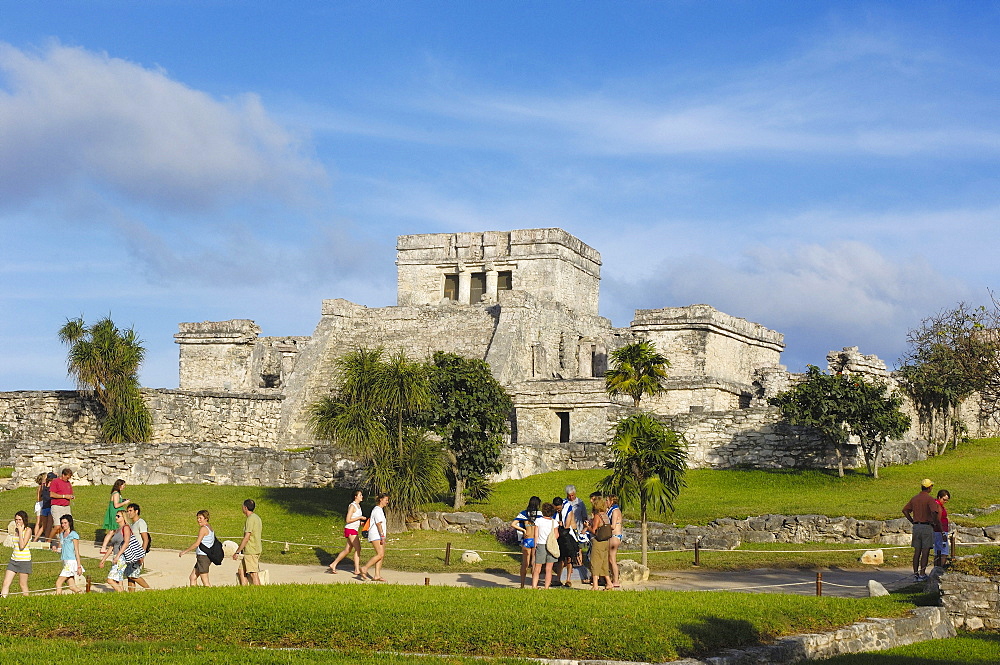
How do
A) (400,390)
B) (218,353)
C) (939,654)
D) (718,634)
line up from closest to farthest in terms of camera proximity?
(718,634), (939,654), (400,390), (218,353)

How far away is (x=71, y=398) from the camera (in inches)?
1209

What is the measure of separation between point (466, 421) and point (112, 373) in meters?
10.1

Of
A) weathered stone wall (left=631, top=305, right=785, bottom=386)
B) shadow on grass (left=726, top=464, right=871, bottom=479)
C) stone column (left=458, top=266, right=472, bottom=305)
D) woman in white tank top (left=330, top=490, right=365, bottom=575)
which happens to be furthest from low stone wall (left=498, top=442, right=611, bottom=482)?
stone column (left=458, top=266, right=472, bottom=305)

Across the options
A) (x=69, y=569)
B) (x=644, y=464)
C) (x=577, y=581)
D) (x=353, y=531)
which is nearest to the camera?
(x=69, y=569)

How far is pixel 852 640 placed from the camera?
11172 mm

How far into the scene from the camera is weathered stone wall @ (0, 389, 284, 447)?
30.5m

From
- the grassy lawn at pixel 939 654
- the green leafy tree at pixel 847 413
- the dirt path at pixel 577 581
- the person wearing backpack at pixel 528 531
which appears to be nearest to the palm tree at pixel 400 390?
the dirt path at pixel 577 581

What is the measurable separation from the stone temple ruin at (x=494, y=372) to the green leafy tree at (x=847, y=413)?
3.16 feet

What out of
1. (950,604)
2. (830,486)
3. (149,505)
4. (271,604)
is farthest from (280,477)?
(950,604)

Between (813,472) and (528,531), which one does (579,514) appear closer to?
(528,531)

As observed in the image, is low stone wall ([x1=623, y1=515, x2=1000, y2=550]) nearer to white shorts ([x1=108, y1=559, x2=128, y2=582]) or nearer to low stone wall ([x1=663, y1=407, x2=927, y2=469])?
low stone wall ([x1=663, y1=407, x2=927, y2=469])

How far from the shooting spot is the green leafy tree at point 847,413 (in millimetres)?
24734

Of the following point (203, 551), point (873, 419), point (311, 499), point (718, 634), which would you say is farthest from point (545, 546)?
point (873, 419)

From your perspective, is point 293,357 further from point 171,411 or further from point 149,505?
point 149,505
